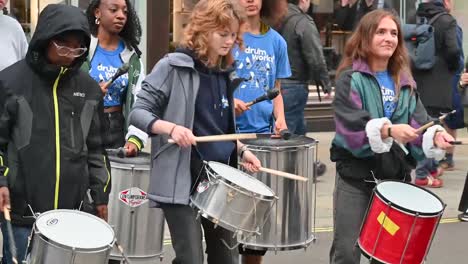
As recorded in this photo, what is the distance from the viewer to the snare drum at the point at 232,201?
13.7 feet

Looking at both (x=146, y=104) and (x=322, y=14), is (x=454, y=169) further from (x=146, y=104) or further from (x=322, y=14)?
(x=146, y=104)

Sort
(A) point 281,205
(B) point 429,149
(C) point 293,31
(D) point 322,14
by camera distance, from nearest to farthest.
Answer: (B) point 429,149
(A) point 281,205
(C) point 293,31
(D) point 322,14

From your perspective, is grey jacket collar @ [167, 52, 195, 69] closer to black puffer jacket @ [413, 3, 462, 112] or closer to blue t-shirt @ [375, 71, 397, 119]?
blue t-shirt @ [375, 71, 397, 119]

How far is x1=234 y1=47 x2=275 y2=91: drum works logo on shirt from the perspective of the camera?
5691mm

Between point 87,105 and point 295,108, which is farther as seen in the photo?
point 295,108

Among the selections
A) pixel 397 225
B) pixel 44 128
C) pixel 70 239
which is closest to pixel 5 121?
pixel 44 128

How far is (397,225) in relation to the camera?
4602 millimetres

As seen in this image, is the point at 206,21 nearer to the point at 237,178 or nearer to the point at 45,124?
the point at 237,178

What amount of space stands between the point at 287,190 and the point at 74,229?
6.08 feet

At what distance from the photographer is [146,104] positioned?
4.45 m

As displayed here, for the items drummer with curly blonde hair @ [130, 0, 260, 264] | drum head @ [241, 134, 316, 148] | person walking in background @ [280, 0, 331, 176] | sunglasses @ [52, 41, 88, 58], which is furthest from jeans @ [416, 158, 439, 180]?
sunglasses @ [52, 41, 88, 58]

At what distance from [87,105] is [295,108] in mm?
4667

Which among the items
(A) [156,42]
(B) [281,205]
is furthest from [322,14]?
(B) [281,205]

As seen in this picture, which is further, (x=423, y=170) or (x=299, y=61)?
(x=423, y=170)
